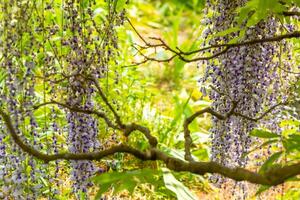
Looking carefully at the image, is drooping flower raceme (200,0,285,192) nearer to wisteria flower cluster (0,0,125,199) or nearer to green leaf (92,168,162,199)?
wisteria flower cluster (0,0,125,199)

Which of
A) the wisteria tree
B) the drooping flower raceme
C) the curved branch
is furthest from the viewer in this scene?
the drooping flower raceme

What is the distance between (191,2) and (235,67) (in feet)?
24.4

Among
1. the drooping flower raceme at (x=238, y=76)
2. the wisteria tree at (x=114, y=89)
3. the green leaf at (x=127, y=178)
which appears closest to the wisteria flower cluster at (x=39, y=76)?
the wisteria tree at (x=114, y=89)

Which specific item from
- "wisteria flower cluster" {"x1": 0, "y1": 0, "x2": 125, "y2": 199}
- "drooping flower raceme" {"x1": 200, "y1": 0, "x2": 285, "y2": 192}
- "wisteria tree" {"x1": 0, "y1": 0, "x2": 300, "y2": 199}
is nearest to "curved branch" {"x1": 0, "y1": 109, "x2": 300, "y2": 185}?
"wisteria tree" {"x1": 0, "y1": 0, "x2": 300, "y2": 199}

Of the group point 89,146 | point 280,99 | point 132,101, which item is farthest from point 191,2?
point 89,146

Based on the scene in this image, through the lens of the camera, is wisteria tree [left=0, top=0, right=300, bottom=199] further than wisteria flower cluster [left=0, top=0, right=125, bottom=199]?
No

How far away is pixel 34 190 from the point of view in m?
3.29

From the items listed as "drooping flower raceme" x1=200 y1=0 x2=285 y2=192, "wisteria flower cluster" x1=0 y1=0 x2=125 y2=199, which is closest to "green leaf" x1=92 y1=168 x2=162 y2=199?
"wisteria flower cluster" x1=0 y1=0 x2=125 y2=199

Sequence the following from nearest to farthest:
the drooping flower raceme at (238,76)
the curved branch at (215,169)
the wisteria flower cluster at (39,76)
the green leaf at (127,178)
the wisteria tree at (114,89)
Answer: the curved branch at (215,169), the green leaf at (127,178), the wisteria tree at (114,89), the wisteria flower cluster at (39,76), the drooping flower raceme at (238,76)

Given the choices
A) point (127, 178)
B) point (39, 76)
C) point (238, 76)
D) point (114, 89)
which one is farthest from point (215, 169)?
point (114, 89)

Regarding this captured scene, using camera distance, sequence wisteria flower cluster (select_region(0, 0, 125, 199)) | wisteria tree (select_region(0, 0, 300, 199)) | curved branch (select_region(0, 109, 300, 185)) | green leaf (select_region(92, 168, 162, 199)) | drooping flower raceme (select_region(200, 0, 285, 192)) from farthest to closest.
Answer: drooping flower raceme (select_region(200, 0, 285, 192)) → wisteria flower cluster (select_region(0, 0, 125, 199)) → wisteria tree (select_region(0, 0, 300, 199)) → green leaf (select_region(92, 168, 162, 199)) → curved branch (select_region(0, 109, 300, 185))

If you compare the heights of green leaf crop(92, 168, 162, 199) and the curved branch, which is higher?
the curved branch

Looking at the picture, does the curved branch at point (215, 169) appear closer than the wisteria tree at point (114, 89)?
Yes

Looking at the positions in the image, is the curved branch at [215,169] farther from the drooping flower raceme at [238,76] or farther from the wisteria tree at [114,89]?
the drooping flower raceme at [238,76]
